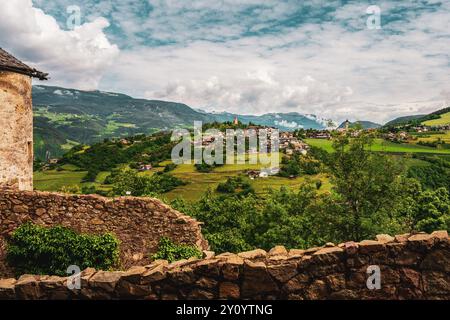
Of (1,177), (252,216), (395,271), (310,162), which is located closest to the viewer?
(395,271)

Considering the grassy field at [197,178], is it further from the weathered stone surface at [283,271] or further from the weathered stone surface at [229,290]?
the weathered stone surface at [283,271]

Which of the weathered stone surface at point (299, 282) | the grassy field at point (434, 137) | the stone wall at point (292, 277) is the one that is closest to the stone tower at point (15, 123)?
the stone wall at point (292, 277)

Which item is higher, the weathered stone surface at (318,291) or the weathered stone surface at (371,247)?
the weathered stone surface at (371,247)

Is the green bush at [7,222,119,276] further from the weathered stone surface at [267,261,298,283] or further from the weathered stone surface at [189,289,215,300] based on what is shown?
the weathered stone surface at [267,261,298,283]

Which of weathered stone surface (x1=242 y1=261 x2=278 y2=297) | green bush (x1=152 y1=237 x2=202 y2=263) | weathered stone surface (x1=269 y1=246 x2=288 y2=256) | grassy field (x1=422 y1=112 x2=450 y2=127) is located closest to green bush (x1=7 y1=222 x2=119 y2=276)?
green bush (x1=152 y1=237 x2=202 y2=263)

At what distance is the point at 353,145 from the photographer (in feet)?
69.8

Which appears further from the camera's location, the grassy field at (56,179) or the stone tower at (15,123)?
the grassy field at (56,179)

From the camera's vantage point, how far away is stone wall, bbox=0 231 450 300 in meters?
5.64

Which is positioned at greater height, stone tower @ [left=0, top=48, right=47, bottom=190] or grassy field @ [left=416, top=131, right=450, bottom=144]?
grassy field @ [left=416, top=131, right=450, bottom=144]

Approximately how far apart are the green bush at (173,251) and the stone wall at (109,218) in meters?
0.21

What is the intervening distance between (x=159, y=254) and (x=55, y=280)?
6357 mm

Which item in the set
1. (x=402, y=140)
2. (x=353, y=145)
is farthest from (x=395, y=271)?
(x=402, y=140)

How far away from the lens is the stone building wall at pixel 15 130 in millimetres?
14875
